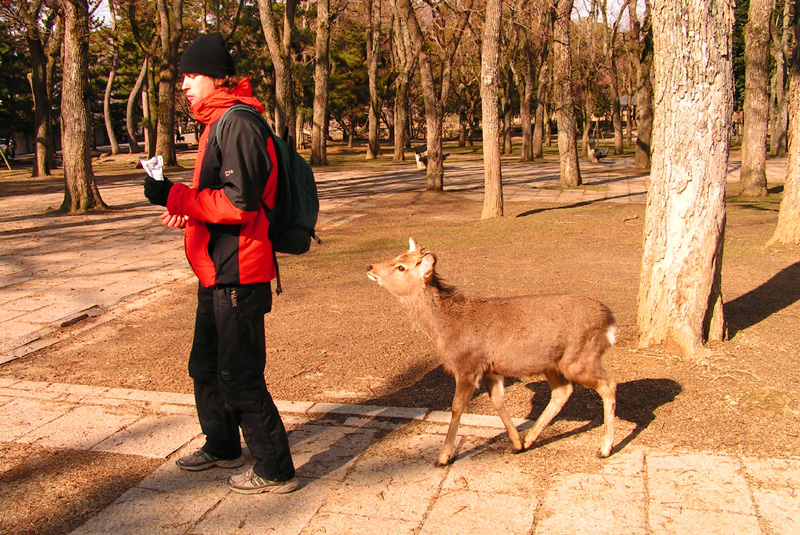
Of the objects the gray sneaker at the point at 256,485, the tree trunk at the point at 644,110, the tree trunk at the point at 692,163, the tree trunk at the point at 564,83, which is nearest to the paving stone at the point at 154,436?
the gray sneaker at the point at 256,485

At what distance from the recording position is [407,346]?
6758 mm

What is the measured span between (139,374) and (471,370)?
323cm

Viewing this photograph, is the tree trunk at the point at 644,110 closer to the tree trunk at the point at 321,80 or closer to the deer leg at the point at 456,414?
the tree trunk at the point at 321,80

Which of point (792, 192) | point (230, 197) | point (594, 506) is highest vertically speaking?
point (230, 197)

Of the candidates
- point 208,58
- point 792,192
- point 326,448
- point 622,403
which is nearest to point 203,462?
point 326,448

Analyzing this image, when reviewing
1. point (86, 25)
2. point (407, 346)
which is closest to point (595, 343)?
point (407, 346)

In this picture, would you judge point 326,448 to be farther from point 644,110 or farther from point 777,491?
point 644,110

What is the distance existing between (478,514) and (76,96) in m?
14.5

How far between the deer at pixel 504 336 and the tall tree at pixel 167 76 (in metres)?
26.3

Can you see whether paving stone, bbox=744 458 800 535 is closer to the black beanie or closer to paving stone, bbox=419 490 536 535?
paving stone, bbox=419 490 536 535

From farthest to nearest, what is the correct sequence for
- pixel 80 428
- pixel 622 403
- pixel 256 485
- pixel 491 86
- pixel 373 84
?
pixel 373 84, pixel 491 86, pixel 622 403, pixel 80 428, pixel 256 485

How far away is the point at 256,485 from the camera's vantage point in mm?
3896

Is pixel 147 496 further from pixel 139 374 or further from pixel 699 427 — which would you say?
pixel 699 427

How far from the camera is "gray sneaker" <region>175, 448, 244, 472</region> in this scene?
422 cm
